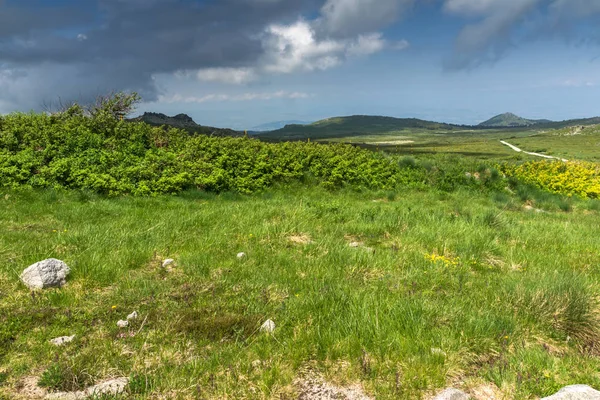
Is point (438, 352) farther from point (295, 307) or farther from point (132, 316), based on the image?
point (132, 316)

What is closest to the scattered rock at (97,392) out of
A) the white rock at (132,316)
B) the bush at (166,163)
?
the white rock at (132,316)

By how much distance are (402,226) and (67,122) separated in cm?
1249

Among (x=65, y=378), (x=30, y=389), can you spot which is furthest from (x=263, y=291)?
(x=30, y=389)

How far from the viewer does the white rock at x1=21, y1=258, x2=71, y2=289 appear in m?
5.11

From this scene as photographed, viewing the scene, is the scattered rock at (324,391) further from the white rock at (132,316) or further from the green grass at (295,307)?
the white rock at (132,316)

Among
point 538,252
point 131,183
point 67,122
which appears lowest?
point 538,252

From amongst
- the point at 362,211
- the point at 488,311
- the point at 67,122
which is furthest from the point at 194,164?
the point at 488,311

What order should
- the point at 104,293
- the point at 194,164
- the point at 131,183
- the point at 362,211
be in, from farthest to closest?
1. the point at 194,164
2. the point at 131,183
3. the point at 362,211
4. the point at 104,293

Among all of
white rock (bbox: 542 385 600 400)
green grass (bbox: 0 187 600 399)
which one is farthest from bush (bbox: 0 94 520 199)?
white rock (bbox: 542 385 600 400)

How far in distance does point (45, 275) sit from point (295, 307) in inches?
136

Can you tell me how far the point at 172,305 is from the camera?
4.79 meters

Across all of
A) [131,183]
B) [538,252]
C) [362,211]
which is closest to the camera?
[538,252]

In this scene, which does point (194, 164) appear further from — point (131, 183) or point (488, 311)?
point (488, 311)

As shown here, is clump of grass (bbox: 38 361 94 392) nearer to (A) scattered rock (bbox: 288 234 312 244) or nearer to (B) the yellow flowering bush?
(A) scattered rock (bbox: 288 234 312 244)
